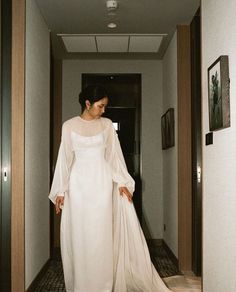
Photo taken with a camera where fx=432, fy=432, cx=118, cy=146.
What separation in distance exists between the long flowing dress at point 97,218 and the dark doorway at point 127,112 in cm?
257

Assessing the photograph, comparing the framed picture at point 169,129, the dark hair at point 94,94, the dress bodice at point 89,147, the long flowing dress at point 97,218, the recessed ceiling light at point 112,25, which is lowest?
the long flowing dress at point 97,218

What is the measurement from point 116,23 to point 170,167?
5.76ft

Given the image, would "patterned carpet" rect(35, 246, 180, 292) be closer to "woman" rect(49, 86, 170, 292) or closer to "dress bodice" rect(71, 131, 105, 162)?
"woman" rect(49, 86, 170, 292)

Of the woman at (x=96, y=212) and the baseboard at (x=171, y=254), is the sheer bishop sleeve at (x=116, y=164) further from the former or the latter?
the baseboard at (x=171, y=254)

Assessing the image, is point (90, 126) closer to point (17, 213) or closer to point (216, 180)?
point (17, 213)

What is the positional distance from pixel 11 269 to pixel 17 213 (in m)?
0.41

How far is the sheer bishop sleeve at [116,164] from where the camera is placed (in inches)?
135

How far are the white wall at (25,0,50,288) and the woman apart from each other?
0.27m

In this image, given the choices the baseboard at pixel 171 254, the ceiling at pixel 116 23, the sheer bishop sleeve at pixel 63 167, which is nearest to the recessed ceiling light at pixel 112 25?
the ceiling at pixel 116 23

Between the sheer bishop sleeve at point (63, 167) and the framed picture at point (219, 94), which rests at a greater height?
the framed picture at point (219, 94)

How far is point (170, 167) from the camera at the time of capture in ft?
16.6

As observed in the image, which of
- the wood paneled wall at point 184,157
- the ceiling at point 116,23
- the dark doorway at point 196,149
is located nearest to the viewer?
the ceiling at point 116,23

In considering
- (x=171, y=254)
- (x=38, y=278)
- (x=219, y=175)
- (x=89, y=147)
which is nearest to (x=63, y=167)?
(x=89, y=147)

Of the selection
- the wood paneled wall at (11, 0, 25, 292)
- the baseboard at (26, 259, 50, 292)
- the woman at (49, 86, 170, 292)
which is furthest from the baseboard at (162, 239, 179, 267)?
the wood paneled wall at (11, 0, 25, 292)
